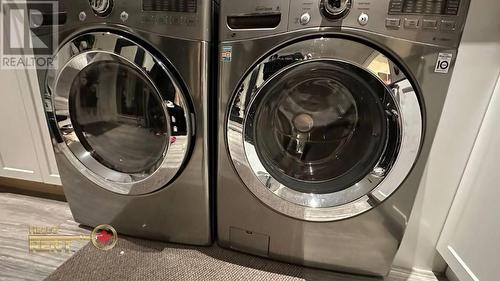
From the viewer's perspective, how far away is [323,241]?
969 millimetres

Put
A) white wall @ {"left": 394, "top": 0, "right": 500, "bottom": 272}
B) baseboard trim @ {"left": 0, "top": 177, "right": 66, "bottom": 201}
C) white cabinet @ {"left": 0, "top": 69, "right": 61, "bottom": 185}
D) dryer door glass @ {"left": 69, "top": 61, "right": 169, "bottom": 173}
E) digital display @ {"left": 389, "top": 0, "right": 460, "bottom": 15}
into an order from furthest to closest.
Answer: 1. baseboard trim @ {"left": 0, "top": 177, "right": 66, "bottom": 201}
2. white cabinet @ {"left": 0, "top": 69, "right": 61, "bottom": 185}
3. dryer door glass @ {"left": 69, "top": 61, "right": 169, "bottom": 173}
4. white wall @ {"left": 394, "top": 0, "right": 500, "bottom": 272}
5. digital display @ {"left": 389, "top": 0, "right": 460, "bottom": 15}

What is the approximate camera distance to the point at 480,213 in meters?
0.84

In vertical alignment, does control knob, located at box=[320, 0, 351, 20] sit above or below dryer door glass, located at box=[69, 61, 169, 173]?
above

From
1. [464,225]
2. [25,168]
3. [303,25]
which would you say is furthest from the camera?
[25,168]

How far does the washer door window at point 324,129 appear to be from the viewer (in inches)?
29.3

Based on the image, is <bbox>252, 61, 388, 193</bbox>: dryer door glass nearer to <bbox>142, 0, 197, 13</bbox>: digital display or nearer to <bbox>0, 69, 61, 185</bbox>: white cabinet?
<bbox>142, 0, 197, 13</bbox>: digital display

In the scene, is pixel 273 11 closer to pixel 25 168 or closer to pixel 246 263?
pixel 246 263

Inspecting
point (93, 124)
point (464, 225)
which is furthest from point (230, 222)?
point (464, 225)

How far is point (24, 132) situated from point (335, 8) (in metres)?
1.35

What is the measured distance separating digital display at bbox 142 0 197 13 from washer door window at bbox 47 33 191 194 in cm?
12

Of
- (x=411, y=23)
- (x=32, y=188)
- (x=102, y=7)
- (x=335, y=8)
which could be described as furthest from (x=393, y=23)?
(x=32, y=188)

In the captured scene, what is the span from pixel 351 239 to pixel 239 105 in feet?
1.88

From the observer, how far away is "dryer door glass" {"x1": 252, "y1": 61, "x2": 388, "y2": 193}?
2.68 ft

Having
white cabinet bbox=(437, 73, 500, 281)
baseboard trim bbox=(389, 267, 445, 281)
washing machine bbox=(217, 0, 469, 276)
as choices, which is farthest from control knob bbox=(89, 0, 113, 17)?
baseboard trim bbox=(389, 267, 445, 281)
